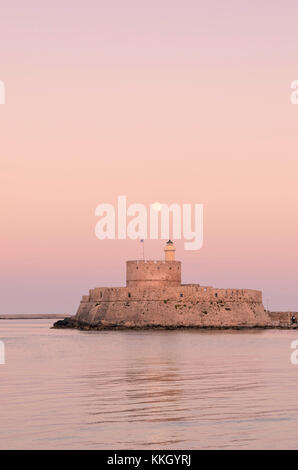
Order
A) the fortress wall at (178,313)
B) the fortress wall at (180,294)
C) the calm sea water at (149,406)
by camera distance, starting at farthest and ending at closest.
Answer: the fortress wall at (178,313) < the fortress wall at (180,294) < the calm sea water at (149,406)

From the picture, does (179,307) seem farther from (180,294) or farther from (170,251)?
(170,251)

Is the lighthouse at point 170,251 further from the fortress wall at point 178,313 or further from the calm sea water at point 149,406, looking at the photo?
the calm sea water at point 149,406

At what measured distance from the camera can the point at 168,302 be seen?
67625 millimetres

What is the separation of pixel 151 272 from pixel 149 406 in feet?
170

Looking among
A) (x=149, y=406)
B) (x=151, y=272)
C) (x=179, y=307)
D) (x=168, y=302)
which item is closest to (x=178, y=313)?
(x=179, y=307)

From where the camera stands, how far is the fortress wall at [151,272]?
67.8 m

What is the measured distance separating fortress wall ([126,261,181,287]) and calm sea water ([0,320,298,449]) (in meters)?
39.0

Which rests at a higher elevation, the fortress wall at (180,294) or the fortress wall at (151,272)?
the fortress wall at (151,272)

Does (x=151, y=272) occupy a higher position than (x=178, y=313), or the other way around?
(x=151, y=272)

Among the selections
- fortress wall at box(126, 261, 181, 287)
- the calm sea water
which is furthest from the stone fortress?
the calm sea water

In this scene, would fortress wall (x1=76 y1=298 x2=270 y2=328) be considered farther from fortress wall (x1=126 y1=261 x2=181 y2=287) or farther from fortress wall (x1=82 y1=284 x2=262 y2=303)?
fortress wall (x1=126 y1=261 x2=181 y2=287)

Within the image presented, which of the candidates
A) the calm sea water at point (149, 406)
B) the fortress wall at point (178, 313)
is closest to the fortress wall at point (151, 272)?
the fortress wall at point (178, 313)

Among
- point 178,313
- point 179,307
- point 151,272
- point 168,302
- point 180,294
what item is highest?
point 151,272

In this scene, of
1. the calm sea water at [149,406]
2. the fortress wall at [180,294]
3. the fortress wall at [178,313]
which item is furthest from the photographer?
the fortress wall at [178,313]
